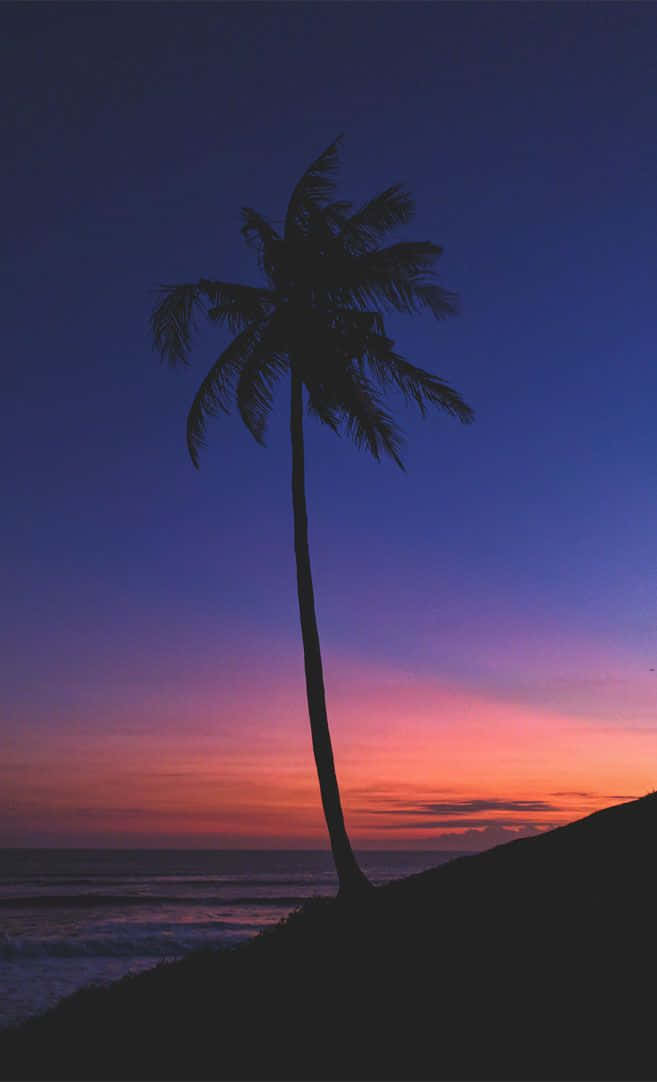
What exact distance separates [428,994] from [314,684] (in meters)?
6.31

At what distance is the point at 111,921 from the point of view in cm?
3556

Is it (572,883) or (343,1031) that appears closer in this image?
(343,1031)

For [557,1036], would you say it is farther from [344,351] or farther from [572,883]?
[344,351]

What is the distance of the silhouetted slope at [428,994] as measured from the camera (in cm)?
692

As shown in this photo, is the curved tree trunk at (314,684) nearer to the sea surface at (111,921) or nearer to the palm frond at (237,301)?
the palm frond at (237,301)

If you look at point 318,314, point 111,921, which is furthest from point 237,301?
point 111,921

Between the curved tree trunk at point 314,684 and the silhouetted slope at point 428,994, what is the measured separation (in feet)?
2.48

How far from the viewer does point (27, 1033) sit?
1161 cm

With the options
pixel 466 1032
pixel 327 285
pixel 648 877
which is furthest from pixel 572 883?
pixel 327 285

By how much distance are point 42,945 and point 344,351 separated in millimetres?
24799

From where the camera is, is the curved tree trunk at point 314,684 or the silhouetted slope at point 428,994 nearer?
the silhouetted slope at point 428,994

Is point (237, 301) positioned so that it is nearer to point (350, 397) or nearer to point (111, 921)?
point (350, 397)

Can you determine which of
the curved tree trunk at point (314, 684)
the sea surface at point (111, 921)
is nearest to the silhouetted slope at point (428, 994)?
the curved tree trunk at point (314, 684)

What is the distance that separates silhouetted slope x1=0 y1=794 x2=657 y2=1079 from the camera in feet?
22.7
